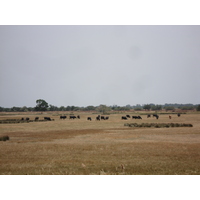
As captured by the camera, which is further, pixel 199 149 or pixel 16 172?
pixel 199 149

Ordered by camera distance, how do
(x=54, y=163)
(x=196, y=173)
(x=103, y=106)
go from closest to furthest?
(x=196, y=173) < (x=54, y=163) < (x=103, y=106)

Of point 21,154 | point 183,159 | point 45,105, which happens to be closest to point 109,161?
point 183,159

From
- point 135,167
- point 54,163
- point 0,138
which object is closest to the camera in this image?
point 135,167

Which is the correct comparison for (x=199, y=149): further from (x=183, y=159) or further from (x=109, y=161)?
(x=109, y=161)

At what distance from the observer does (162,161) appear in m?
15.7

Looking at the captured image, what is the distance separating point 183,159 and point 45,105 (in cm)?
15768

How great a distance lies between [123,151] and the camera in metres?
19.2

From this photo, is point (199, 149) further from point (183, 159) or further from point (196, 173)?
point (196, 173)

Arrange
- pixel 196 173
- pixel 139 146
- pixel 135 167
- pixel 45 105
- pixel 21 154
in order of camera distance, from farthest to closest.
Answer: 1. pixel 45 105
2. pixel 139 146
3. pixel 21 154
4. pixel 135 167
5. pixel 196 173

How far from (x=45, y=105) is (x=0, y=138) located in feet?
467

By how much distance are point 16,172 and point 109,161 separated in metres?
6.24

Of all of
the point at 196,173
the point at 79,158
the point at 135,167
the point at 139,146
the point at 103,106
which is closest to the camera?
the point at 196,173

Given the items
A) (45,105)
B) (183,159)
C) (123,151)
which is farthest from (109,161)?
(45,105)

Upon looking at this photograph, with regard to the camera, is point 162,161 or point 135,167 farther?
point 162,161
